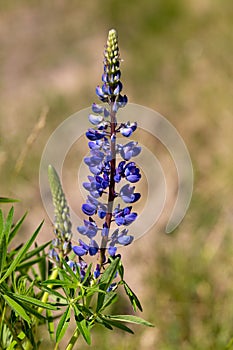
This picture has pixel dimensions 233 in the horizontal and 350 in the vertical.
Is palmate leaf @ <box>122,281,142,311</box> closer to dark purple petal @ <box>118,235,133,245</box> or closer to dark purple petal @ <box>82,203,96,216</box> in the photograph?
dark purple petal @ <box>118,235,133,245</box>

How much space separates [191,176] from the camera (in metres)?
4.20

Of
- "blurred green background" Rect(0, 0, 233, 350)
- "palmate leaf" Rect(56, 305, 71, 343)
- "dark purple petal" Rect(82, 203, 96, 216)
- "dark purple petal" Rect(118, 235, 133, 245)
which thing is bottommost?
"palmate leaf" Rect(56, 305, 71, 343)

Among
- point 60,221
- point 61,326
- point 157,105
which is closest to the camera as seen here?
point 61,326

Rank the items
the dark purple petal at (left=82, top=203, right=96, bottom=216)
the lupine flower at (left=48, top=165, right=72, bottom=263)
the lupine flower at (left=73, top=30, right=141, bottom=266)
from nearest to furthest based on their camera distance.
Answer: the lupine flower at (left=73, top=30, right=141, bottom=266) → the dark purple petal at (left=82, top=203, right=96, bottom=216) → the lupine flower at (left=48, top=165, right=72, bottom=263)

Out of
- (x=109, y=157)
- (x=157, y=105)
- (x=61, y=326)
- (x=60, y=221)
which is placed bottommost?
(x=61, y=326)

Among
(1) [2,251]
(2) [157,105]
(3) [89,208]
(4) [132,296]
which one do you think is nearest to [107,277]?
(4) [132,296]

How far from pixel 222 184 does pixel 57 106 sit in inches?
68.1

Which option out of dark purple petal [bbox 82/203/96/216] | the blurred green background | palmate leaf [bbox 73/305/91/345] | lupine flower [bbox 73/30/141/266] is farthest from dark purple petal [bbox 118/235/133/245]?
the blurred green background

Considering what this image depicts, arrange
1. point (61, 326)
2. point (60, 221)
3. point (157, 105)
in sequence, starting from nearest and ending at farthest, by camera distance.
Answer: point (61, 326) → point (60, 221) → point (157, 105)

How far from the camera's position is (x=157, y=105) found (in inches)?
198

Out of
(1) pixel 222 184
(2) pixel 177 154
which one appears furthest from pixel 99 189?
(2) pixel 177 154

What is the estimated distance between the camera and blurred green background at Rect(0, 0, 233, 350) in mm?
3059

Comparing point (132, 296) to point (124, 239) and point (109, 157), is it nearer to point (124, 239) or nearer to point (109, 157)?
point (124, 239)

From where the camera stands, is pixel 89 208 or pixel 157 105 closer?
pixel 89 208
